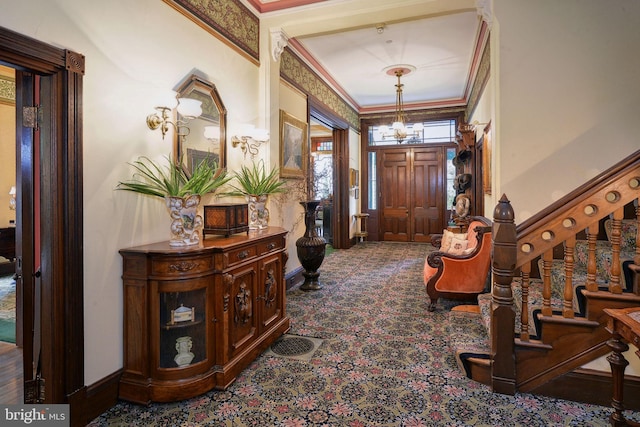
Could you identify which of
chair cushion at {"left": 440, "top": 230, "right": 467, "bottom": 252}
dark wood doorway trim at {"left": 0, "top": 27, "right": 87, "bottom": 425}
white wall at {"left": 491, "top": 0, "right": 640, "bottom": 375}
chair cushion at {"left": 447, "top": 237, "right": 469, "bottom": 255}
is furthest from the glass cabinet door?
chair cushion at {"left": 440, "top": 230, "right": 467, "bottom": 252}

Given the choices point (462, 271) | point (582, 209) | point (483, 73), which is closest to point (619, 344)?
point (582, 209)

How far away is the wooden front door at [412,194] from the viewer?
8633mm

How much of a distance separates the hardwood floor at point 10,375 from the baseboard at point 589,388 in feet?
10.9

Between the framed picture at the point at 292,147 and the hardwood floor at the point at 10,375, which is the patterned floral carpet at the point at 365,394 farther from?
the framed picture at the point at 292,147

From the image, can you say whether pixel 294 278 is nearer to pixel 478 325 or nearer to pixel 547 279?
pixel 478 325

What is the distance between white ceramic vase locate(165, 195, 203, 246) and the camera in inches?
91.6

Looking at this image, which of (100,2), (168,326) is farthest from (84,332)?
(100,2)

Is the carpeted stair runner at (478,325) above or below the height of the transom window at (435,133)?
below

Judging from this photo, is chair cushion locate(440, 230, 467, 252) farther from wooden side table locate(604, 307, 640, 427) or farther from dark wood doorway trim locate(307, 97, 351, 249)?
dark wood doorway trim locate(307, 97, 351, 249)

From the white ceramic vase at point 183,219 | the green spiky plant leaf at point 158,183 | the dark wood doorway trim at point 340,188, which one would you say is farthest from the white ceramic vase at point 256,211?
the dark wood doorway trim at point 340,188

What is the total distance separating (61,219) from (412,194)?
25.8 ft

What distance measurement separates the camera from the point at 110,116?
2.19 m

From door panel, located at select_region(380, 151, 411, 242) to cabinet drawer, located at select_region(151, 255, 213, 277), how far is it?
721 cm

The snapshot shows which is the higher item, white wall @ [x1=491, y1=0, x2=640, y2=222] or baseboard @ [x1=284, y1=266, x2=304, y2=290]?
white wall @ [x1=491, y1=0, x2=640, y2=222]
